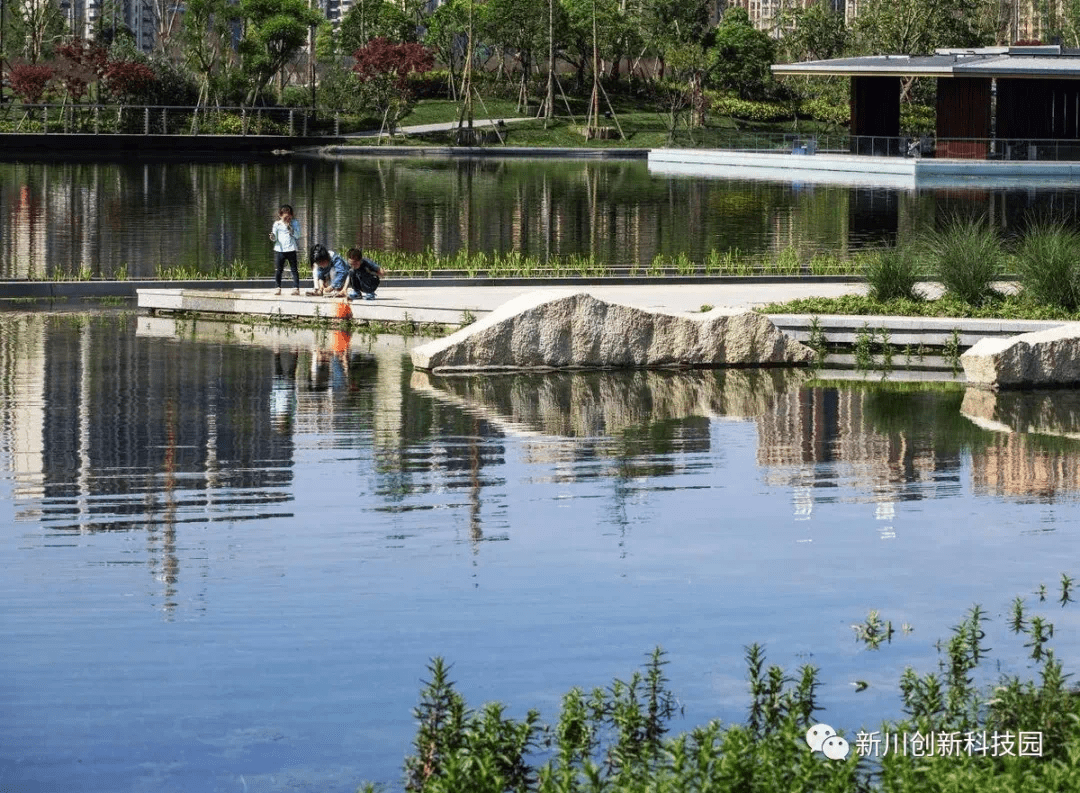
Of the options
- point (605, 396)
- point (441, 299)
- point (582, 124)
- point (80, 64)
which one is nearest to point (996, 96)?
point (582, 124)

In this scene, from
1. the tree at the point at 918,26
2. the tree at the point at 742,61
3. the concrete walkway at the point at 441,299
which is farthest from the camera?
the tree at the point at 742,61

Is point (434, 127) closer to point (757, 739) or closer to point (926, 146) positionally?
point (926, 146)

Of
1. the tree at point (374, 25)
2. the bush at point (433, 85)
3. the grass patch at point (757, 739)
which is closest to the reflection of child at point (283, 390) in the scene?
the grass patch at point (757, 739)

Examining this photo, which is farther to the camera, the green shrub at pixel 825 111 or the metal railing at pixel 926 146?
the green shrub at pixel 825 111

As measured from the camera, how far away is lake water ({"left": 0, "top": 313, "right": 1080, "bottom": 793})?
7719 mm

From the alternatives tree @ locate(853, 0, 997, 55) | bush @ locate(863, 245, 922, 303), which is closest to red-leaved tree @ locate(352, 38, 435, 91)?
tree @ locate(853, 0, 997, 55)

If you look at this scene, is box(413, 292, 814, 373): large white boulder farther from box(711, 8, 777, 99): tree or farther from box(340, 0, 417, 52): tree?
box(340, 0, 417, 52): tree

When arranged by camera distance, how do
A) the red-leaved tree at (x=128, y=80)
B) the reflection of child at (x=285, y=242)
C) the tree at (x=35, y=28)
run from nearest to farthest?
the reflection of child at (x=285, y=242), the red-leaved tree at (x=128, y=80), the tree at (x=35, y=28)

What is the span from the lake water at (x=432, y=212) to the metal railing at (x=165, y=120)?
14.3 meters

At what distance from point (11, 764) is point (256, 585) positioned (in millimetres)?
2527

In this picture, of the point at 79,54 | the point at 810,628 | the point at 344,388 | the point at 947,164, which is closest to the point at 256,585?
the point at 810,628

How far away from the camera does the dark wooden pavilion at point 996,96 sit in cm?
6525

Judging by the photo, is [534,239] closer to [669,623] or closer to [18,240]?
[18,240]

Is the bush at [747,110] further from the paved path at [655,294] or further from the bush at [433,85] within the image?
the paved path at [655,294]
